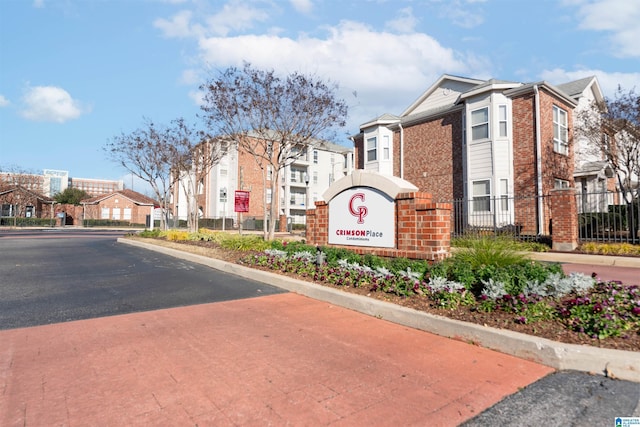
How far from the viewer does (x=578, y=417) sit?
105 inches

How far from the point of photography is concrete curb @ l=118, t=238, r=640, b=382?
3.32m

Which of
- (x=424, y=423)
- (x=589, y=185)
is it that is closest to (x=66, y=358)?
(x=424, y=423)

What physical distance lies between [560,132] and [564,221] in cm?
784

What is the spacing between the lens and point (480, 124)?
1794cm

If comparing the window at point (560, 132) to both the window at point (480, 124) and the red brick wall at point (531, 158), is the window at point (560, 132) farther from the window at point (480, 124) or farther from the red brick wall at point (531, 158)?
the window at point (480, 124)

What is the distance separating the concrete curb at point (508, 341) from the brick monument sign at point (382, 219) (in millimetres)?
1544

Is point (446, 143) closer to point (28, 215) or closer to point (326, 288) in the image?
point (326, 288)

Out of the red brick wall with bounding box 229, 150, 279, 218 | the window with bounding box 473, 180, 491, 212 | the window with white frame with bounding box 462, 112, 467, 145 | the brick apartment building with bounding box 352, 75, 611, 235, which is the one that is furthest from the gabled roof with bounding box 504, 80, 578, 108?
the red brick wall with bounding box 229, 150, 279, 218

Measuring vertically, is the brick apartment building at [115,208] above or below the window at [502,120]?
below

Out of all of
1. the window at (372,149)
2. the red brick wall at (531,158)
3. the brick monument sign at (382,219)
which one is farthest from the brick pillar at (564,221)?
the window at (372,149)

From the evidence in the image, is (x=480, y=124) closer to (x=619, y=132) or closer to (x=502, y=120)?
(x=502, y=120)

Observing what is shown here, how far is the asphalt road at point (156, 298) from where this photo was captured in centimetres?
274

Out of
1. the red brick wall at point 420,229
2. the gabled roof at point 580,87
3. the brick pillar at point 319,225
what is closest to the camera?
the red brick wall at point 420,229

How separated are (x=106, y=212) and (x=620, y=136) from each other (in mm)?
60977
